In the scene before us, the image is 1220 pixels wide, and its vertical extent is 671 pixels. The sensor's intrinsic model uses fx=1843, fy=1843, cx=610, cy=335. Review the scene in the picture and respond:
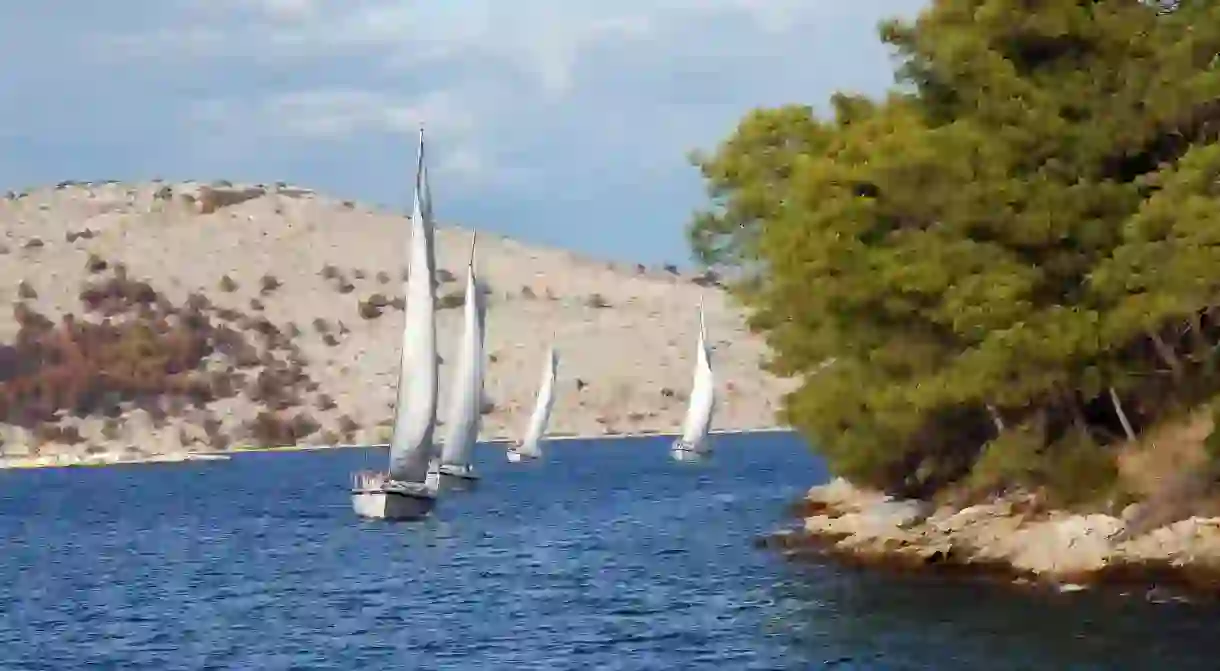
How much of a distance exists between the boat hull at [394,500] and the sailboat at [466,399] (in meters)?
12.6

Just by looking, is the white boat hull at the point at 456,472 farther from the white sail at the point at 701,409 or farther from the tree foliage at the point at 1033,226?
the tree foliage at the point at 1033,226

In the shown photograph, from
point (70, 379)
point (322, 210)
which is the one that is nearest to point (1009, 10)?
point (70, 379)

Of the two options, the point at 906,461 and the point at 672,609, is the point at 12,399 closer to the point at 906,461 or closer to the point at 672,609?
the point at 906,461

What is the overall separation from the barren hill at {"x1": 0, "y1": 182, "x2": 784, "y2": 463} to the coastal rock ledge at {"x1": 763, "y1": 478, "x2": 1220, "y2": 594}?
81381 millimetres

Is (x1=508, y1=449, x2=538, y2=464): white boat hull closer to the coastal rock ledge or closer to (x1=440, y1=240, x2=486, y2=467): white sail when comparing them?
(x1=440, y1=240, x2=486, y2=467): white sail

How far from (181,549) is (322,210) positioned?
393 feet

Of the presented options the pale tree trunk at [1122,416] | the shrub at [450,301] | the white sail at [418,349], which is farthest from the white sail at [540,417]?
the pale tree trunk at [1122,416]

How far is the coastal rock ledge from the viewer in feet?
122

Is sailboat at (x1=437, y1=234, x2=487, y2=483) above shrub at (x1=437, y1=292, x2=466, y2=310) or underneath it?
underneath

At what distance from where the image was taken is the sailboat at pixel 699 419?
10331cm

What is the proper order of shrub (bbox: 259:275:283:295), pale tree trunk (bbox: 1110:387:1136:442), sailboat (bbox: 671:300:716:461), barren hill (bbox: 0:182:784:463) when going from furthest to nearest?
shrub (bbox: 259:275:283:295)
barren hill (bbox: 0:182:784:463)
sailboat (bbox: 671:300:716:461)
pale tree trunk (bbox: 1110:387:1136:442)

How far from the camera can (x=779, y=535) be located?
53.8 metres

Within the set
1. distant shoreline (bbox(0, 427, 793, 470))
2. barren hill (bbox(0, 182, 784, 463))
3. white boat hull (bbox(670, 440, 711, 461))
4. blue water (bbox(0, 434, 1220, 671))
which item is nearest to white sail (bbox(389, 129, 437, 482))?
blue water (bbox(0, 434, 1220, 671))

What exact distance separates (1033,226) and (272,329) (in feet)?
362
